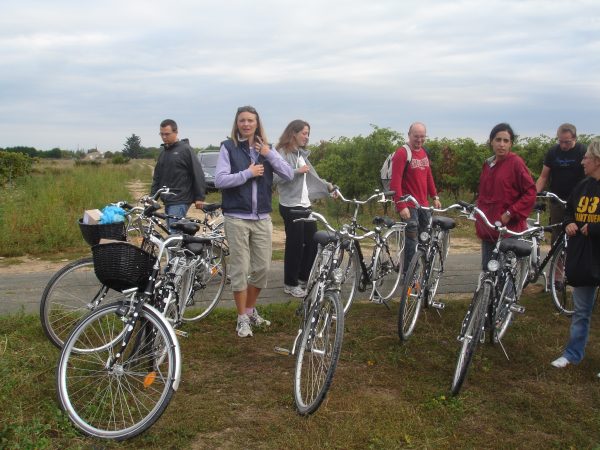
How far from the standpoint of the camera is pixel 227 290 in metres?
7.01

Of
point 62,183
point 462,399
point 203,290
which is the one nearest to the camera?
point 462,399

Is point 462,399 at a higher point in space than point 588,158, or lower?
lower

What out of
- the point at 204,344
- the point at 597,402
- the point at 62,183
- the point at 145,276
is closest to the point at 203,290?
the point at 204,344

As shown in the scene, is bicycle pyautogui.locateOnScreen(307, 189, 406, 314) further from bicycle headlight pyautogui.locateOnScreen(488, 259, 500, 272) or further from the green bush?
A: the green bush

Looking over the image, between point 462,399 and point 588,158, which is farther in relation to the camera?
point 588,158

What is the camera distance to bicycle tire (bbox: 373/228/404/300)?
616 cm

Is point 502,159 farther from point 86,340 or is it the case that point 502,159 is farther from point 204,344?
point 86,340

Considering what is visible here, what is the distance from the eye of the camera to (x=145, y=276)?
3.76 metres

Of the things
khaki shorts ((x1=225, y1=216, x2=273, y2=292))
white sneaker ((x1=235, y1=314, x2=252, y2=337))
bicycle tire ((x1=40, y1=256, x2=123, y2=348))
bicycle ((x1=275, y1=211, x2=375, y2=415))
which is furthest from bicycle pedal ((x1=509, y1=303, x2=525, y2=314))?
bicycle tire ((x1=40, y1=256, x2=123, y2=348))

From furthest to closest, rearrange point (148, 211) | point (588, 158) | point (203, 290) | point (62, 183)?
point (62, 183) < point (203, 290) < point (148, 211) < point (588, 158)

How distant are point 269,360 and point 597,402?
2.42 metres

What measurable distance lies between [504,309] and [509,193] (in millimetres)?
1070

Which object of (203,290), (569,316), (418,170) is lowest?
(569,316)

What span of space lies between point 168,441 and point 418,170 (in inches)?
163
